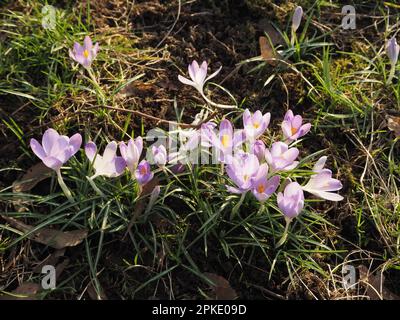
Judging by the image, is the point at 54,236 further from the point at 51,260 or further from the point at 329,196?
the point at 329,196

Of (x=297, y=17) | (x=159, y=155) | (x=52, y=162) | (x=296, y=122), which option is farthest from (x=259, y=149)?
(x=297, y=17)

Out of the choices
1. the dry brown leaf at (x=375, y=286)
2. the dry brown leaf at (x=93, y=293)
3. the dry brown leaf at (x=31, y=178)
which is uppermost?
the dry brown leaf at (x=31, y=178)

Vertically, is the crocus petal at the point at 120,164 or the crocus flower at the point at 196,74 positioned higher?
the crocus flower at the point at 196,74

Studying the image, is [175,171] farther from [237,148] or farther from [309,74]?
[309,74]

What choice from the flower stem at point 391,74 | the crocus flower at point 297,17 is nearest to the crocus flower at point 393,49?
the flower stem at point 391,74

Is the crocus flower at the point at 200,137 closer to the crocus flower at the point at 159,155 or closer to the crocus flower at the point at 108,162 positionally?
the crocus flower at the point at 159,155
